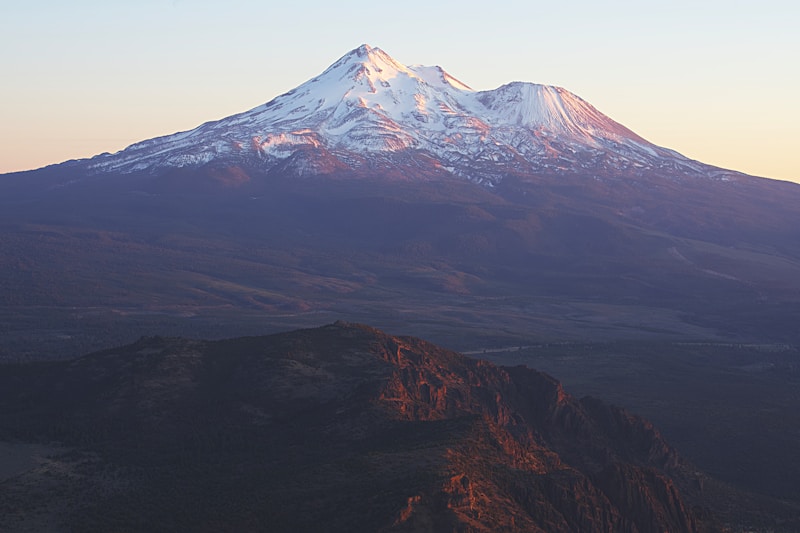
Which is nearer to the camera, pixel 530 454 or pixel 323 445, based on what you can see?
pixel 323 445

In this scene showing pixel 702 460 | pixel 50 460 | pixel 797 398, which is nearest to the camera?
pixel 50 460

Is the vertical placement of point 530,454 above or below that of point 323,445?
below

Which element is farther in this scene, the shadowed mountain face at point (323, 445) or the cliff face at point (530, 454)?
the cliff face at point (530, 454)

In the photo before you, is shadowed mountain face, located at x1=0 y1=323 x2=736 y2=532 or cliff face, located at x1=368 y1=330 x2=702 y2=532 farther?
cliff face, located at x1=368 y1=330 x2=702 y2=532

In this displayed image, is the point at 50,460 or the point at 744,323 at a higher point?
the point at 50,460

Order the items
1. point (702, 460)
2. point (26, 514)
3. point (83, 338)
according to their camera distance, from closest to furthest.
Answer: point (26, 514) < point (702, 460) < point (83, 338)

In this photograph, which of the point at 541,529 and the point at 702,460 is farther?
the point at 702,460

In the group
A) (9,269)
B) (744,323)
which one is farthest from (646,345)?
(9,269)

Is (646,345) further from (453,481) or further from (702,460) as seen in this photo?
(453,481)
